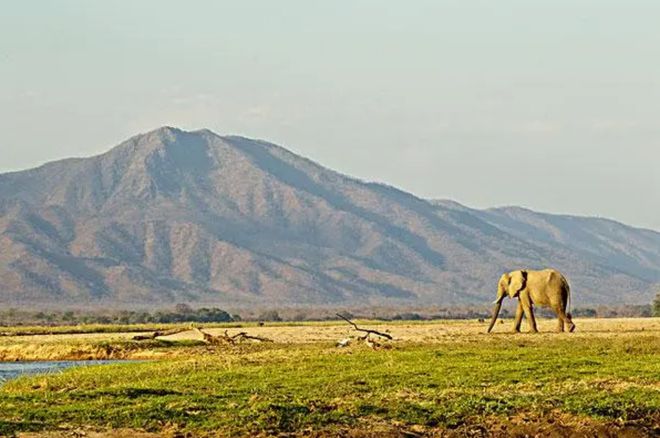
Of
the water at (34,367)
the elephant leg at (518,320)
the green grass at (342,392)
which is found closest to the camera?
the green grass at (342,392)

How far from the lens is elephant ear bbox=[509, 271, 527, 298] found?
5738 cm

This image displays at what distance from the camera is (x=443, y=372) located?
30453 millimetres

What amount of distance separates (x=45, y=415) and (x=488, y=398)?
336 inches

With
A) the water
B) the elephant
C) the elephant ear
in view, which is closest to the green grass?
the water

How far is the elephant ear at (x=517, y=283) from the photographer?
Answer: 57.4 meters

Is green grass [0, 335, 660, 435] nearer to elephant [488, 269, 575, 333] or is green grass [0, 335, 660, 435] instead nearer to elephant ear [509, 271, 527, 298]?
elephant [488, 269, 575, 333]

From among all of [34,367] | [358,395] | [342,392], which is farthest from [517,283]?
[358,395]

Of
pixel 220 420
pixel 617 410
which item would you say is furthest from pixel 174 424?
pixel 617 410

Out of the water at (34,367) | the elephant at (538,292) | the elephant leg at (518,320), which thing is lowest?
the water at (34,367)

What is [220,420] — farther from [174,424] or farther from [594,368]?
[594,368]

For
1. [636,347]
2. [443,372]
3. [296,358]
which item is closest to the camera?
[443,372]

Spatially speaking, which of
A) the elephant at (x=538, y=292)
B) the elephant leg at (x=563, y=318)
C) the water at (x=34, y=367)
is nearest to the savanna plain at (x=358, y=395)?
the water at (x=34, y=367)

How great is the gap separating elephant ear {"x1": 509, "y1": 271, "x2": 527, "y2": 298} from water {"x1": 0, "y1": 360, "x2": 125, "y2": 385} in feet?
61.0

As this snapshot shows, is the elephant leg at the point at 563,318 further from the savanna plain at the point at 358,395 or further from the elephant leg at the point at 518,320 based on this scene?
the savanna plain at the point at 358,395
